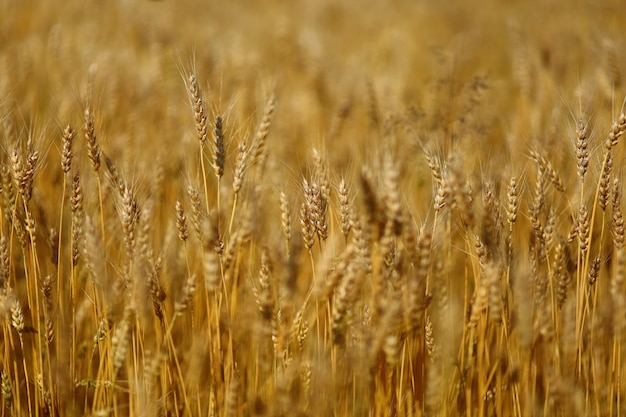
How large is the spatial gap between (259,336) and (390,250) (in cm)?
43

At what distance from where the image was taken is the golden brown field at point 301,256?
1437 mm

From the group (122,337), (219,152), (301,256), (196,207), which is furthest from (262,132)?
(122,337)

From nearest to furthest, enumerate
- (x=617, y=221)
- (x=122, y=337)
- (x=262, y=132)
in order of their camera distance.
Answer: (x=122, y=337) < (x=617, y=221) < (x=262, y=132)

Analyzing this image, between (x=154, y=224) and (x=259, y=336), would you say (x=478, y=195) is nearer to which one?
(x=259, y=336)

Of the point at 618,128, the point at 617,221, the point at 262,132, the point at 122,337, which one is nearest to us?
the point at 122,337

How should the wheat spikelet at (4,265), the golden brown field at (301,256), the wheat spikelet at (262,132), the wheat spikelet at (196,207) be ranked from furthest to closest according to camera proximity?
1. the wheat spikelet at (262,132)
2. the wheat spikelet at (196,207)
3. the wheat spikelet at (4,265)
4. the golden brown field at (301,256)

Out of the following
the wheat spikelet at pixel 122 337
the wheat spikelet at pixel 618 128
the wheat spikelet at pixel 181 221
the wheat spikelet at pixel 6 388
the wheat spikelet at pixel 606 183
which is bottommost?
the wheat spikelet at pixel 6 388

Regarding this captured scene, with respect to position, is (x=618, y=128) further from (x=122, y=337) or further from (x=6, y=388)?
(x=6, y=388)

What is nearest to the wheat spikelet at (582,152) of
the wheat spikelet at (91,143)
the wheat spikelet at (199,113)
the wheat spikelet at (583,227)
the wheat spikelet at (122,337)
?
the wheat spikelet at (583,227)

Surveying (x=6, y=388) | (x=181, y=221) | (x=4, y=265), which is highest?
(x=181, y=221)

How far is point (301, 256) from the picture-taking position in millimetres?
1624

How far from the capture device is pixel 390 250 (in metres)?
1.57

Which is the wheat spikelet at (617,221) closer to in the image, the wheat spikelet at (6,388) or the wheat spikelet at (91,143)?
the wheat spikelet at (91,143)

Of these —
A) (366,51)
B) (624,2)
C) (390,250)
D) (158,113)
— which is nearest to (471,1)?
(624,2)
